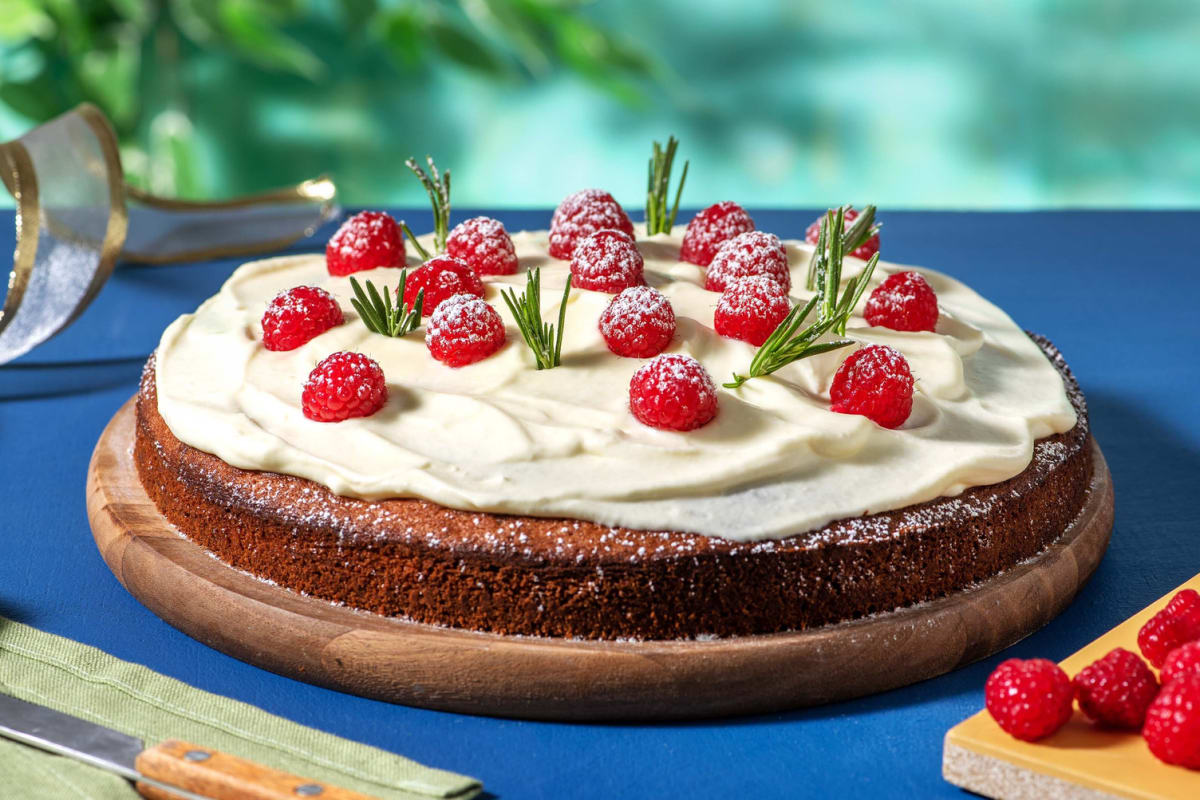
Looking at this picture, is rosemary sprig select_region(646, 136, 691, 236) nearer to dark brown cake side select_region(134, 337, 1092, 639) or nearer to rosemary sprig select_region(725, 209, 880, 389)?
rosemary sprig select_region(725, 209, 880, 389)

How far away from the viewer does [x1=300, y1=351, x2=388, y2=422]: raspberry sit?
6.82 ft

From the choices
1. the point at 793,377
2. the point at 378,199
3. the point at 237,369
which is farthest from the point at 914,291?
the point at 378,199

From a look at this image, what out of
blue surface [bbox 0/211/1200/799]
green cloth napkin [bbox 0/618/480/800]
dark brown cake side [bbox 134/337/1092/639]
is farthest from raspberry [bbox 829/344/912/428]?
green cloth napkin [bbox 0/618/480/800]

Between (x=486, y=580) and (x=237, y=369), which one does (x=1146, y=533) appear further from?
(x=237, y=369)

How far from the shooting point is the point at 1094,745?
1638mm

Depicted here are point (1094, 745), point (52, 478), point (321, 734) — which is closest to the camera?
point (1094, 745)

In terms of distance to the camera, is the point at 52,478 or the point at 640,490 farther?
the point at 52,478

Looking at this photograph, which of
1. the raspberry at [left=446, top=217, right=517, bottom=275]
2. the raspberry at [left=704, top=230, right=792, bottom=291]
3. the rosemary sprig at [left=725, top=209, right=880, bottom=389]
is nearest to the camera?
the rosemary sprig at [left=725, top=209, right=880, bottom=389]

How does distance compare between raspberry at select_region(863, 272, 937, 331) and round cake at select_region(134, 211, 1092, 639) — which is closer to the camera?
round cake at select_region(134, 211, 1092, 639)

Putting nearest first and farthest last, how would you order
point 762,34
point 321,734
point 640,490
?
point 321,734, point 640,490, point 762,34

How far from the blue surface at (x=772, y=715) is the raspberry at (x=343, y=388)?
400mm

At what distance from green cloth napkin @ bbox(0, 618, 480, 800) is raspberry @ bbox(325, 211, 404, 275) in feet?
3.27

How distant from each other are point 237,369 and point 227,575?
0.44m

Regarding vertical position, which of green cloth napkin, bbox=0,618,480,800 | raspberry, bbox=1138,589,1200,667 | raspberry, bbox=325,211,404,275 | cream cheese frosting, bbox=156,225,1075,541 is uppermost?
raspberry, bbox=325,211,404,275
